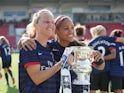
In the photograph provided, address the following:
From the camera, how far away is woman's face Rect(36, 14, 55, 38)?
278cm

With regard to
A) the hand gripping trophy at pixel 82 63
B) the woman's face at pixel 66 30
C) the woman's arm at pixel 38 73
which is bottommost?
the woman's arm at pixel 38 73

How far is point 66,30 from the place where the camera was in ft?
9.86

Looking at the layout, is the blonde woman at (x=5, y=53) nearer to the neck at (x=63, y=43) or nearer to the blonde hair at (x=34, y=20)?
the neck at (x=63, y=43)

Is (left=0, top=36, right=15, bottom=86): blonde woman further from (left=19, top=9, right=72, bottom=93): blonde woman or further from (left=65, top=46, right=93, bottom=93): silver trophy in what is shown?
(left=65, top=46, right=93, bottom=93): silver trophy

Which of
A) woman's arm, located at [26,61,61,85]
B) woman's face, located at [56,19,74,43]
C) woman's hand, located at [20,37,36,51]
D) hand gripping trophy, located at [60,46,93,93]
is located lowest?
woman's arm, located at [26,61,61,85]

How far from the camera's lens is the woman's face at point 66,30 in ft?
9.81

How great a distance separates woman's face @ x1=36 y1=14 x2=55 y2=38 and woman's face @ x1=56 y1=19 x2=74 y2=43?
21 centimetres

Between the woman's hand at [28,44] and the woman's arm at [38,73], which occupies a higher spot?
the woman's hand at [28,44]

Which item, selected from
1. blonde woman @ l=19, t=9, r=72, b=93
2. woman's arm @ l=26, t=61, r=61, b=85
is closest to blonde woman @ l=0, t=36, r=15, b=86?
blonde woman @ l=19, t=9, r=72, b=93

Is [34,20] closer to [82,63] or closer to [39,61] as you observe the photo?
[39,61]

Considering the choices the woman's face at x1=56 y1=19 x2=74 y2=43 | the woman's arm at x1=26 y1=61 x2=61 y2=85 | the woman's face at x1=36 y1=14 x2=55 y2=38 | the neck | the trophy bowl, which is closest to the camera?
the trophy bowl

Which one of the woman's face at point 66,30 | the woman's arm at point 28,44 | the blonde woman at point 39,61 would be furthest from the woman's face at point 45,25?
the woman's face at point 66,30

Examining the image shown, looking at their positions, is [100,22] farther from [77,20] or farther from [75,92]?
[75,92]

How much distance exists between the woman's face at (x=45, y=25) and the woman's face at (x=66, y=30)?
21cm
